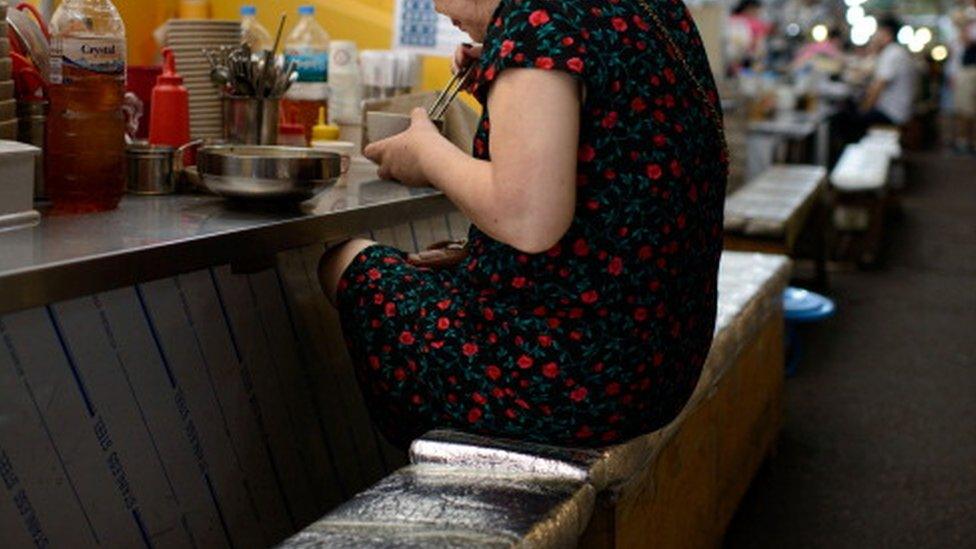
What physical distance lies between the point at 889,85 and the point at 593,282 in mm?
12996

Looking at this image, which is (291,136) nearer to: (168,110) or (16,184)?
(168,110)

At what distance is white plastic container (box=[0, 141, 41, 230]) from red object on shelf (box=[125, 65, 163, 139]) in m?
0.93

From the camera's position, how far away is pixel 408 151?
92.0 inches

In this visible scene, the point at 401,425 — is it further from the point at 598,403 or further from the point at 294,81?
the point at 294,81

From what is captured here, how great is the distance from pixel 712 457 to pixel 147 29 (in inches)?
86.6

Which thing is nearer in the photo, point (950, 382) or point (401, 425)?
point (401, 425)

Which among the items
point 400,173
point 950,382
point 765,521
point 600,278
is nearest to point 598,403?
point 600,278

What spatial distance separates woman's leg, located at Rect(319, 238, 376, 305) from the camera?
250 centimetres

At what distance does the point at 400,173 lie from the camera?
245 cm

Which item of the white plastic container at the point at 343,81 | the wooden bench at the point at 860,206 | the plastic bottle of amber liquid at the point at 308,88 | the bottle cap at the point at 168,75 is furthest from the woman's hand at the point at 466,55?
the wooden bench at the point at 860,206

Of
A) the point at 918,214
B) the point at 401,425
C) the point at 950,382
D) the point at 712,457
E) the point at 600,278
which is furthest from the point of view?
the point at 918,214

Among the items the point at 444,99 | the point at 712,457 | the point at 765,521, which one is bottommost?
the point at 765,521

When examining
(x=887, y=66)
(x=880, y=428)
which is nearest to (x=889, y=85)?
(x=887, y=66)

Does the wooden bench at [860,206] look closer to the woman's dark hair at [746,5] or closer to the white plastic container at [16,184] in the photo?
the woman's dark hair at [746,5]
